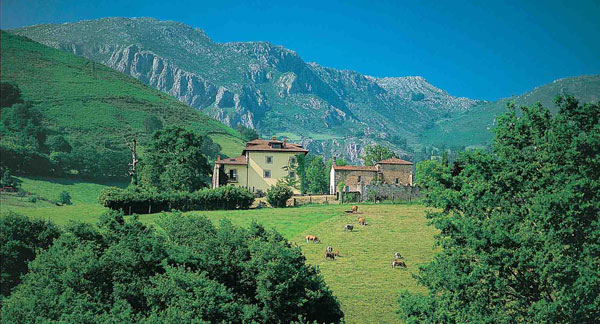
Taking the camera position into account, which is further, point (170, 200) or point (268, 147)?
point (268, 147)

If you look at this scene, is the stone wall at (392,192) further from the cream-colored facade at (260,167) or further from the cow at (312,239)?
the cow at (312,239)

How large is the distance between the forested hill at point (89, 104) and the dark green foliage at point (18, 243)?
3243 inches

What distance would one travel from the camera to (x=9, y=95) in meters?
130

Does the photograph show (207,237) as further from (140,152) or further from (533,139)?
(140,152)

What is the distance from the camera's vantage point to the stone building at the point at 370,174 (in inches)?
2948

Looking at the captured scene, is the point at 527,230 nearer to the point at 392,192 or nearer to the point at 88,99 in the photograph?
the point at 392,192

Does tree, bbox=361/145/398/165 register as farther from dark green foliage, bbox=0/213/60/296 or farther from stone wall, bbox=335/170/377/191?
dark green foliage, bbox=0/213/60/296

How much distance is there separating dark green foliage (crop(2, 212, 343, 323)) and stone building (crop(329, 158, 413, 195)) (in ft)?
160

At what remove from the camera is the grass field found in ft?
92.9

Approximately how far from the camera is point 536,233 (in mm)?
18828

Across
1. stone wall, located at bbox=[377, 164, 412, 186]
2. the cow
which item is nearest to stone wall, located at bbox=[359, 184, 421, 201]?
stone wall, located at bbox=[377, 164, 412, 186]

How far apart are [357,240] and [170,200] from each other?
2501 centimetres

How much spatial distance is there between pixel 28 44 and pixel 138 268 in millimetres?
184571

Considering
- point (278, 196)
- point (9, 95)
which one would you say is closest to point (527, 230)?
point (278, 196)
